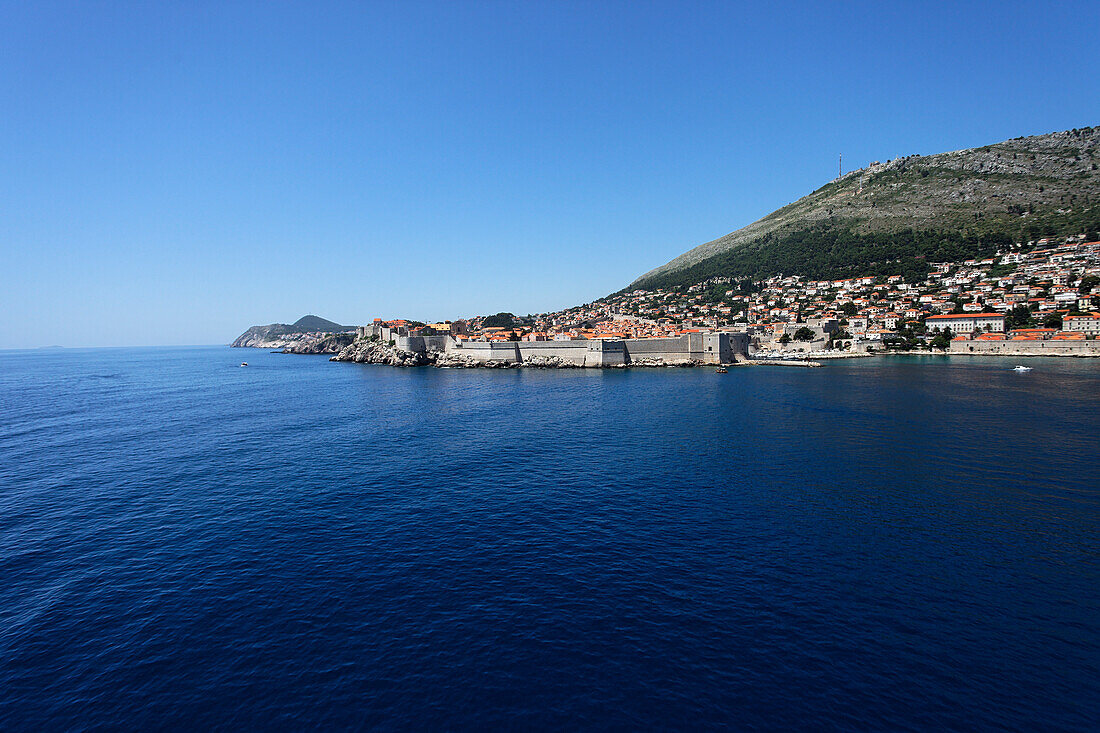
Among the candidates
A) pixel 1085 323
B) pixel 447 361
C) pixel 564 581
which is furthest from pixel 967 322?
pixel 564 581

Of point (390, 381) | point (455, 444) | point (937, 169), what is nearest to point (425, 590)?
point (455, 444)

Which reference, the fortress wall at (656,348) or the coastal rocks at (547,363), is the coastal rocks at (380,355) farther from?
the fortress wall at (656,348)

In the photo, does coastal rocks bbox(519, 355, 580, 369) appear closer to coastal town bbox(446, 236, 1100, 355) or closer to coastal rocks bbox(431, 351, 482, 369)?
coastal rocks bbox(431, 351, 482, 369)

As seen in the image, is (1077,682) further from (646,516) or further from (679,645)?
(646,516)

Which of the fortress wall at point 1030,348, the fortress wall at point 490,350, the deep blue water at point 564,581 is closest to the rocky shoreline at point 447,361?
the fortress wall at point 490,350

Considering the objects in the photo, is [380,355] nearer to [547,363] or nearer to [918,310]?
[547,363]

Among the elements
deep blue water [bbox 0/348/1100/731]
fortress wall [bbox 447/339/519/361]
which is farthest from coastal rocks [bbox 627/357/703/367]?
deep blue water [bbox 0/348/1100/731]
